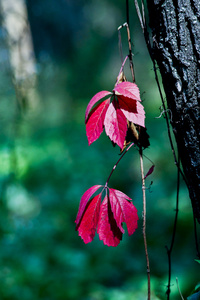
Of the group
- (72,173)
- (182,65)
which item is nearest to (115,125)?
(182,65)

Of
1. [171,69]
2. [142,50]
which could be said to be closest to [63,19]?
[142,50]

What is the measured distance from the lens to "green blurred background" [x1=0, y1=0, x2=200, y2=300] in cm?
210

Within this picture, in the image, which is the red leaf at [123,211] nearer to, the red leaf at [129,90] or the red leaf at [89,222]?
the red leaf at [89,222]

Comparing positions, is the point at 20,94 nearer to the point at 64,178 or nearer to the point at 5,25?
the point at 5,25

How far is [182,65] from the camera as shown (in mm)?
706

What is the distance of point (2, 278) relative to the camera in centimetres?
218

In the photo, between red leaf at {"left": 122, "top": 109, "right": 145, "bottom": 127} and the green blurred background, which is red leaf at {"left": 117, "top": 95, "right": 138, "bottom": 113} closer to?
red leaf at {"left": 122, "top": 109, "right": 145, "bottom": 127}

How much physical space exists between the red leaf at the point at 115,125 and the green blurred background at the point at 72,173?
58.8 inches

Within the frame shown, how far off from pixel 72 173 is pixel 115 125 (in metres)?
1.70

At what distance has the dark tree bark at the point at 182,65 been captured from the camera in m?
0.70

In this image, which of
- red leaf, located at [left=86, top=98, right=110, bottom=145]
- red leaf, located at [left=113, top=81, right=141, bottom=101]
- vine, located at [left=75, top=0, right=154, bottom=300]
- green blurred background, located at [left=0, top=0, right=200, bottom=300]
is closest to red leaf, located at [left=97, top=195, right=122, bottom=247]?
vine, located at [left=75, top=0, right=154, bottom=300]

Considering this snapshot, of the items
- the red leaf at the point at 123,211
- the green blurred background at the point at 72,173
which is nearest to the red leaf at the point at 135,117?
the red leaf at the point at 123,211

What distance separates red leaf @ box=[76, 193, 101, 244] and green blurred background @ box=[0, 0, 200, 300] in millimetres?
1381

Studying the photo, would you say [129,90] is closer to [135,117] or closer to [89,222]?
[135,117]
